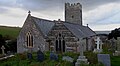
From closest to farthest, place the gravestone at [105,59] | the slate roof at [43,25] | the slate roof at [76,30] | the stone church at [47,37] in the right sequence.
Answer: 1. the gravestone at [105,59]
2. the stone church at [47,37]
3. the slate roof at [76,30]
4. the slate roof at [43,25]

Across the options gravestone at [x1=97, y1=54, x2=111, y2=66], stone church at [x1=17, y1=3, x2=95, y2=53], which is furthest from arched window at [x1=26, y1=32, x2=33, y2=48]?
gravestone at [x1=97, y1=54, x2=111, y2=66]

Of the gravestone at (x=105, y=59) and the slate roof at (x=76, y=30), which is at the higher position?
the slate roof at (x=76, y=30)

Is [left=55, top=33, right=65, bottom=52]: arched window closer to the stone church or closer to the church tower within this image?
the stone church

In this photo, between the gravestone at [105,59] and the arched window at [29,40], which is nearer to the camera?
the gravestone at [105,59]

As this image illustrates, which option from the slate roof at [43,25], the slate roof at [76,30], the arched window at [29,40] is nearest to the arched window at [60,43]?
the slate roof at [76,30]

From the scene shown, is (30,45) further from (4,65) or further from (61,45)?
(4,65)

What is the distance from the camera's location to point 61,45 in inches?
1259

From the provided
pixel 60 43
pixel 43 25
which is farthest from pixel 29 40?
pixel 60 43

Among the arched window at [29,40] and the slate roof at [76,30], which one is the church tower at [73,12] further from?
the arched window at [29,40]

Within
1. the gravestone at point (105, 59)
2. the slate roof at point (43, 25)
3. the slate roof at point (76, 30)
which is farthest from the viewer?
the slate roof at point (43, 25)

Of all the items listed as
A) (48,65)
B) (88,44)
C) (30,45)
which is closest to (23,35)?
(30,45)

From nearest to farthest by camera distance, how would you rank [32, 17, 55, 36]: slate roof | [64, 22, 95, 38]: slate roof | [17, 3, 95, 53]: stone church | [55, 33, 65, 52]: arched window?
1. [17, 3, 95, 53]: stone church
2. [55, 33, 65, 52]: arched window
3. [64, 22, 95, 38]: slate roof
4. [32, 17, 55, 36]: slate roof

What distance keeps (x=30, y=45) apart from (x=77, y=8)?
2034cm

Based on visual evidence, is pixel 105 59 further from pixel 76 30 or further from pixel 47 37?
pixel 76 30
